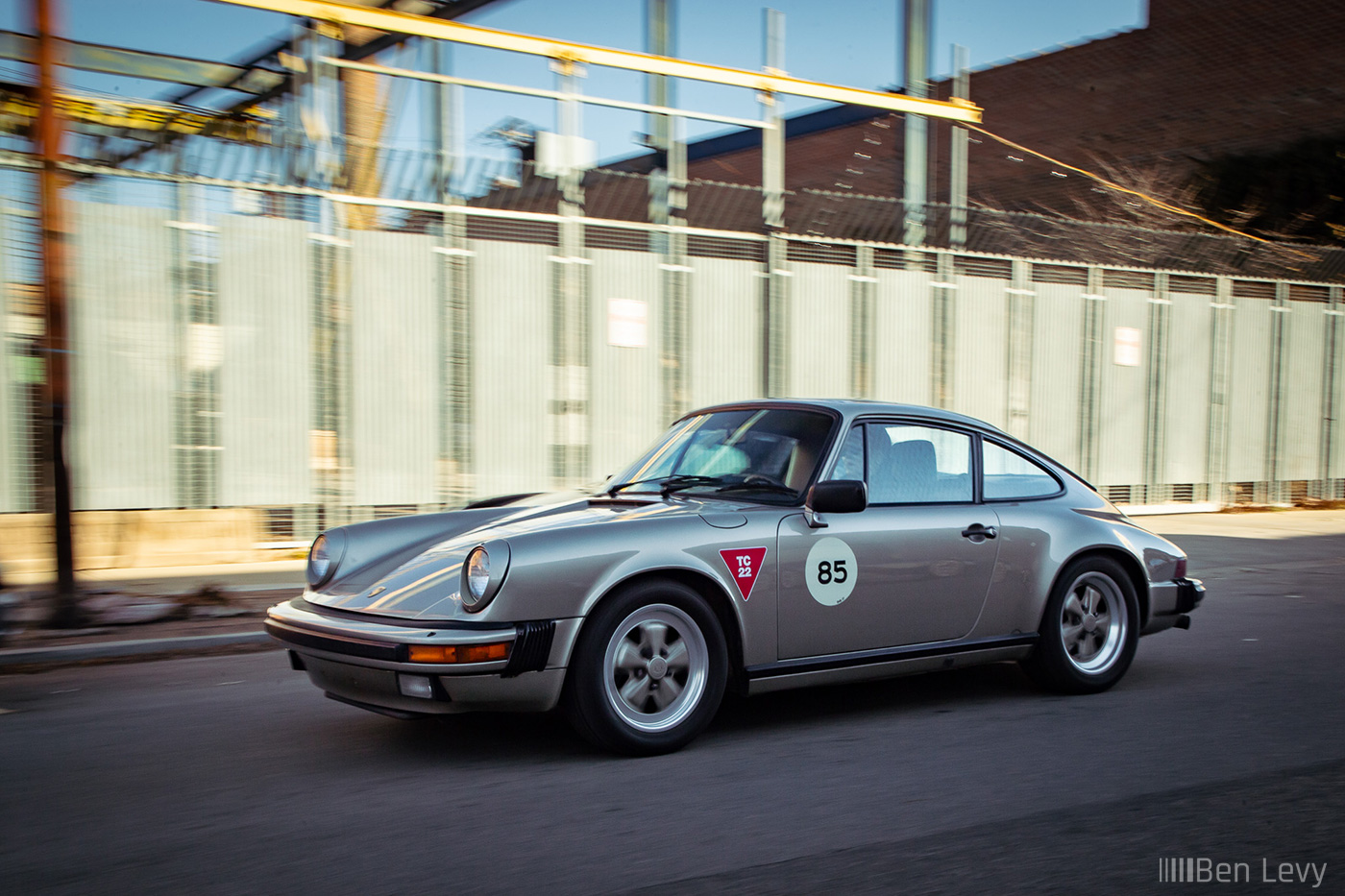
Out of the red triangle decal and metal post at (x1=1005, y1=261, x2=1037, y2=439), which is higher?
metal post at (x1=1005, y1=261, x2=1037, y2=439)

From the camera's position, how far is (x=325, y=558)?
5148 mm

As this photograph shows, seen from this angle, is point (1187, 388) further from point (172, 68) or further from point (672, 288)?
point (172, 68)

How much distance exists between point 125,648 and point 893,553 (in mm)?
4741

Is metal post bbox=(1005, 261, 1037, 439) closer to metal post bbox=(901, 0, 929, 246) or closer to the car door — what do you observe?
metal post bbox=(901, 0, 929, 246)

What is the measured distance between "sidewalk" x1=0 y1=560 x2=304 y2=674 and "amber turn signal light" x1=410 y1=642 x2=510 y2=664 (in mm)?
3622

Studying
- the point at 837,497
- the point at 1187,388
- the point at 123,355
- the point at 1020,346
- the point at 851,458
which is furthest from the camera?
the point at 1187,388

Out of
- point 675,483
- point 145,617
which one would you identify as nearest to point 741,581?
point 675,483

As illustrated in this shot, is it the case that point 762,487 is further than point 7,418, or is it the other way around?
point 7,418

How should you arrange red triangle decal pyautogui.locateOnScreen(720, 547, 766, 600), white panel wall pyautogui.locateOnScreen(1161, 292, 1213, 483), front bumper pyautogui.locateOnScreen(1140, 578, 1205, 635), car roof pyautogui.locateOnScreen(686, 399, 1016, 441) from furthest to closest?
white panel wall pyautogui.locateOnScreen(1161, 292, 1213, 483) < front bumper pyautogui.locateOnScreen(1140, 578, 1205, 635) < car roof pyautogui.locateOnScreen(686, 399, 1016, 441) < red triangle decal pyautogui.locateOnScreen(720, 547, 766, 600)

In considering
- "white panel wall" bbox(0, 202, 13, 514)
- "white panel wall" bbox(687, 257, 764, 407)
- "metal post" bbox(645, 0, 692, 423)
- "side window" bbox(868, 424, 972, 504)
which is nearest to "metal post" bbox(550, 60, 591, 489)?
"metal post" bbox(645, 0, 692, 423)

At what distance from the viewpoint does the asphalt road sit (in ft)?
11.4

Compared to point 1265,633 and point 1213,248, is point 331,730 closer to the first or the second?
point 1265,633

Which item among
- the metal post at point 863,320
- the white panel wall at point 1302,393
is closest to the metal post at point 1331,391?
the white panel wall at point 1302,393

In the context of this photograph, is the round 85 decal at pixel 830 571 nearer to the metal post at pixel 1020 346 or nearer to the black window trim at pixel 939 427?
the black window trim at pixel 939 427
